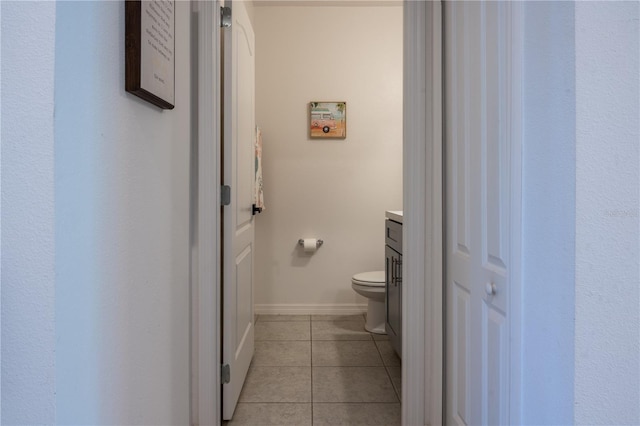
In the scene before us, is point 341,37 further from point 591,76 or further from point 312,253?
point 591,76

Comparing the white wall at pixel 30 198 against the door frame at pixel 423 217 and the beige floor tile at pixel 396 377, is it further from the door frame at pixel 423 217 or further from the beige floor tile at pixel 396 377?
the beige floor tile at pixel 396 377

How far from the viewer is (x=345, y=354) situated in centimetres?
267

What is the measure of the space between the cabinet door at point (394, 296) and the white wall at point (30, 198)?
1.76 m

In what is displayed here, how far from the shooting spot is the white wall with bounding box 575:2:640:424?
88cm

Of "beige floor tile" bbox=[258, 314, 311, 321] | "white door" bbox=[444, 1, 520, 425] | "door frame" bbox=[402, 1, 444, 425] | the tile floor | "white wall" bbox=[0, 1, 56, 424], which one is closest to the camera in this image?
"white wall" bbox=[0, 1, 56, 424]

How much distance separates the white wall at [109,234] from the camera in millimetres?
763

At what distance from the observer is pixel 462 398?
1419 mm

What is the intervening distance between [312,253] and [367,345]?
100 centimetres

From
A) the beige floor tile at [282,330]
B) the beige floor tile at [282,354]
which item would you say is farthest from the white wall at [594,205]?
the beige floor tile at [282,330]

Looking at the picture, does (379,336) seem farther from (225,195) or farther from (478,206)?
(478,206)

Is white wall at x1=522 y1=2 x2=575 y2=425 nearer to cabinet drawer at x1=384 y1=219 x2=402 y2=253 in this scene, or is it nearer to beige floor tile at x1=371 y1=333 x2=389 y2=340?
cabinet drawer at x1=384 y1=219 x2=402 y2=253

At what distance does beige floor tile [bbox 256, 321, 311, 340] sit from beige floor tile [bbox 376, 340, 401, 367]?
527 mm

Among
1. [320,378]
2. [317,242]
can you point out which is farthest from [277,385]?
[317,242]

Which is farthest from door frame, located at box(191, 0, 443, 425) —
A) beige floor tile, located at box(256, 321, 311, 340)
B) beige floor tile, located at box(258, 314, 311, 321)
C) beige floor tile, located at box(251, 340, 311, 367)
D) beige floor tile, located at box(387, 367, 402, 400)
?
beige floor tile, located at box(258, 314, 311, 321)
